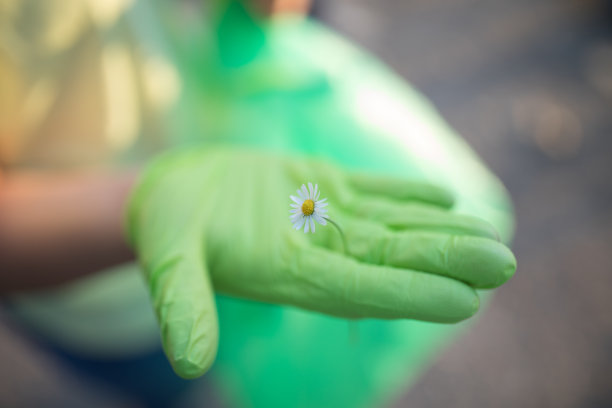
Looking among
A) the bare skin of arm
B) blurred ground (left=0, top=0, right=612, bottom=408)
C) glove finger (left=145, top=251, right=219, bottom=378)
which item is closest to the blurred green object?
glove finger (left=145, top=251, right=219, bottom=378)

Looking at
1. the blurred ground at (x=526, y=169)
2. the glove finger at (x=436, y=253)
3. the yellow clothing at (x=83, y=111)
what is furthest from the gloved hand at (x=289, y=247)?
the blurred ground at (x=526, y=169)

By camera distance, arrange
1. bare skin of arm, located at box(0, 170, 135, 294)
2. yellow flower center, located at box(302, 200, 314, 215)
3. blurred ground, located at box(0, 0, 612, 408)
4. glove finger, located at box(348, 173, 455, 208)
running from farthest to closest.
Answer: blurred ground, located at box(0, 0, 612, 408) → bare skin of arm, located at box(0, 170, 135, 294) → glove finger, located at box(348, 173, 455, 208) → yellow flower center, located at box(302, 200, 314, 215)

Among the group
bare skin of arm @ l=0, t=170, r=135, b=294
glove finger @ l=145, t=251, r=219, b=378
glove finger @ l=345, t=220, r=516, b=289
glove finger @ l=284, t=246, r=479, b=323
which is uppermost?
glove finger @ l=345, t=220, r=516, b=289

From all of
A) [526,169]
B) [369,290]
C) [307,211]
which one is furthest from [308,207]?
[526,169]

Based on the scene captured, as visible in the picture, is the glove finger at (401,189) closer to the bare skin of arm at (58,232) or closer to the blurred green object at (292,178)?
the blurred green object at (292,178)

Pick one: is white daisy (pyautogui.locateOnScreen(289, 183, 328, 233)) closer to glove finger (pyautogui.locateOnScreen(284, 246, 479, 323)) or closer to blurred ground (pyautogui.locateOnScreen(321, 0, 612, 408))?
glove finger (pyautogui.locateOnScreen(284, 246, 479, 323))

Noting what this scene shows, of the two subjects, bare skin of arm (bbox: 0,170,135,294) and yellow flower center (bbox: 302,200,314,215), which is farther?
bare skin of arm (bbox: 0,170,135,294)

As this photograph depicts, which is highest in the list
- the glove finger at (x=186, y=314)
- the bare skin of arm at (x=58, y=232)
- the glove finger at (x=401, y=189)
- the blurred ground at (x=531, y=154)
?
the blurred ground at (x=531, y=154)
